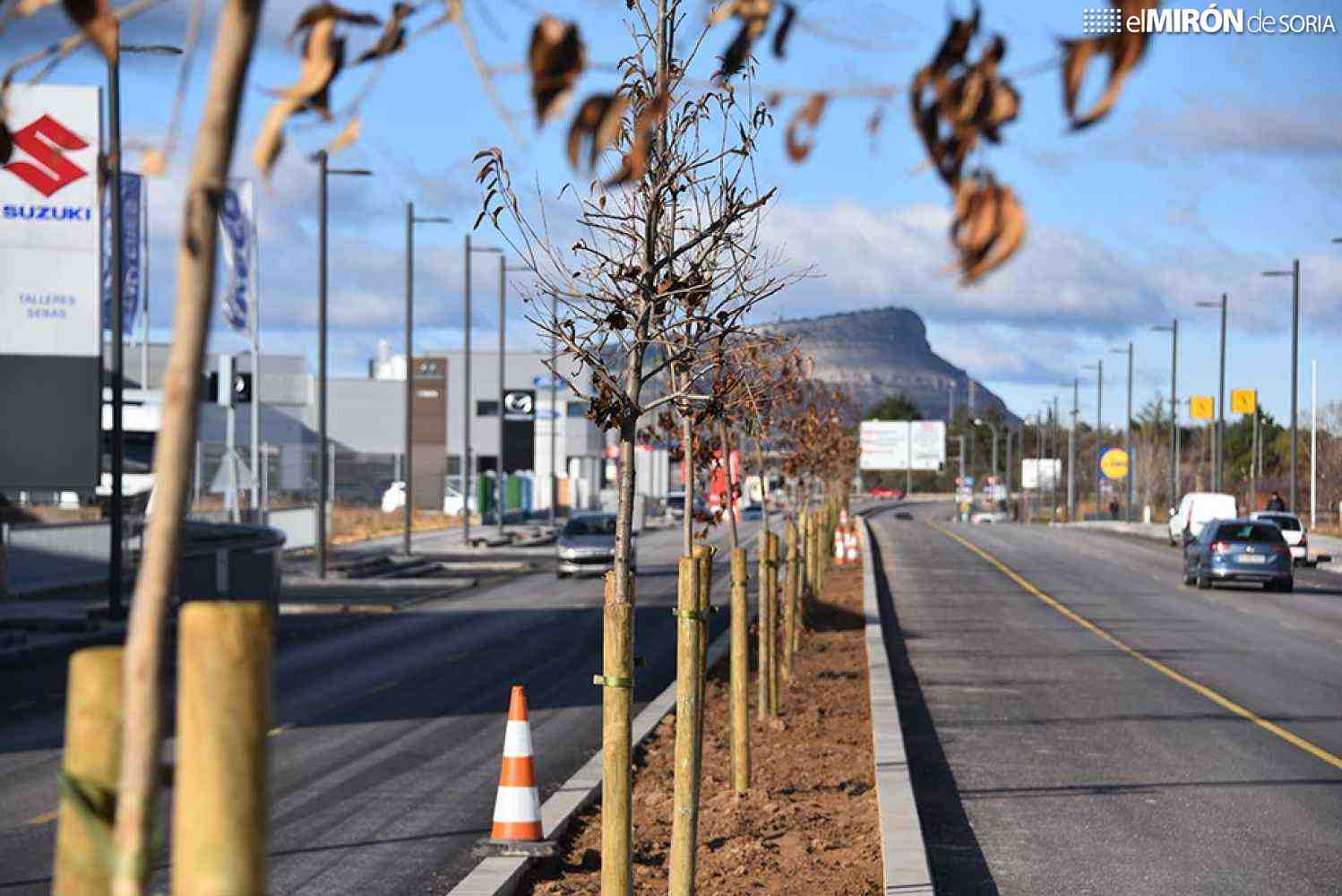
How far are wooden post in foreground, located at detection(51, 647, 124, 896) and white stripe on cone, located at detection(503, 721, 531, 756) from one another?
282 inches

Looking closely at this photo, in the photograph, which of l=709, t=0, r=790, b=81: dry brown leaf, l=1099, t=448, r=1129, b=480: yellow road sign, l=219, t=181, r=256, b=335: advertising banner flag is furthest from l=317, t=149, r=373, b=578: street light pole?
l=1099, t=448, r=1129, b=480: yellow road sign

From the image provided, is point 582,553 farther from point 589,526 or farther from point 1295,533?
point 1295,533

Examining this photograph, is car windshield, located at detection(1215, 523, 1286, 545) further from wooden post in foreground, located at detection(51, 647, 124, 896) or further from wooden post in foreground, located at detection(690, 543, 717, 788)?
wooden post in foreground, located at detection(51, 647, 124, 896)

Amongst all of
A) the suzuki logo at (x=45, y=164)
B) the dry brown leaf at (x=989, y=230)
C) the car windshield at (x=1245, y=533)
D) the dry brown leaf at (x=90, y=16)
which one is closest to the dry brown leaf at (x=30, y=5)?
the dry brown leaf at (x=90, y=16)

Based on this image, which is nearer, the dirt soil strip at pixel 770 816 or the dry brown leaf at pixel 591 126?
the dry brown leaf at pixel 591 126

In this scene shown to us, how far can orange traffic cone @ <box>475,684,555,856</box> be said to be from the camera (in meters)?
10.2

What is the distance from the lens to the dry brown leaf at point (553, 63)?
297 centimetres

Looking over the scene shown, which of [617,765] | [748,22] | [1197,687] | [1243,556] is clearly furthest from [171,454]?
[1243,556]

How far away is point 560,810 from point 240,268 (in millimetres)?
29203

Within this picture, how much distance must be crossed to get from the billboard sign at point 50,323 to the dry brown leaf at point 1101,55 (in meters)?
29.1

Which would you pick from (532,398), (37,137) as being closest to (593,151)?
(37,137)

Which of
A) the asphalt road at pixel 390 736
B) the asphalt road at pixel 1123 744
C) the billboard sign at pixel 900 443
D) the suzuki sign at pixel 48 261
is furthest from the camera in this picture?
the billboard sign at pixel 900 443

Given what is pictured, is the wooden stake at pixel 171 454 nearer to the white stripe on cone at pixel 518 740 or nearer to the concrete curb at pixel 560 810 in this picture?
the concrete curb at pixel 560 810

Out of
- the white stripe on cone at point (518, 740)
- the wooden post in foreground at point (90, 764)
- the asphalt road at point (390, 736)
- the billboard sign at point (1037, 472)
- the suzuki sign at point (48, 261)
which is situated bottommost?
the asphalt road at point (390, 736)
